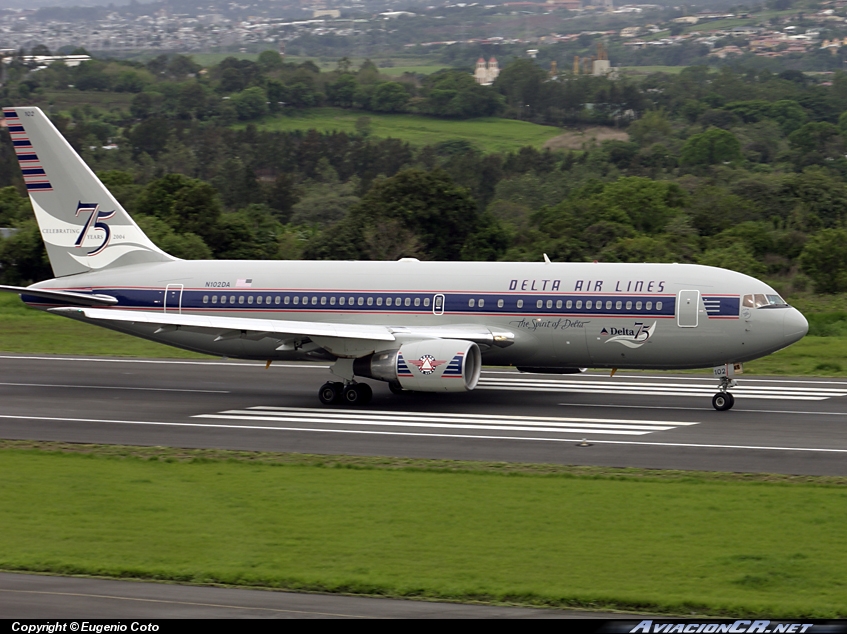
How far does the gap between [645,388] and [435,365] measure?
8772 millimetres

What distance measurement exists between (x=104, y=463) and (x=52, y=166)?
600 inches

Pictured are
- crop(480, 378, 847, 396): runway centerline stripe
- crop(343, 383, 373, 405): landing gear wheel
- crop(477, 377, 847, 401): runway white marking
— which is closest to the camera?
crop(343, 383, 373, 405): landing gear wheel

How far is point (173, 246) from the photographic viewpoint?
2726 inches

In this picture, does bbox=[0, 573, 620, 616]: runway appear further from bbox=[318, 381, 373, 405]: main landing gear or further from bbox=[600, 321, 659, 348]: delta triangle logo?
bbox=[600, 321, 659, 348]: delta triangle logo

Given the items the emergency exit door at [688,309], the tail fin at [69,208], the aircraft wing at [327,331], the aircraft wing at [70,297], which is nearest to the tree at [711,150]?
the tail fin at [69,208]

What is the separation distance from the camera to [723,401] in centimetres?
3272

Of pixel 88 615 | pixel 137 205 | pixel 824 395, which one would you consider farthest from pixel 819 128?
pixel 88 615

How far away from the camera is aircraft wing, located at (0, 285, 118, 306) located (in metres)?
36.0

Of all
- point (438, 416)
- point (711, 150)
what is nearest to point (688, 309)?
point (438, 416)

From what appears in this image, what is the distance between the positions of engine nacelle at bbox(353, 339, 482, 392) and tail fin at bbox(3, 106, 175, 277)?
10.1 metres

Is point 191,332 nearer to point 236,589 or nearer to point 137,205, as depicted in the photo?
point 236,589

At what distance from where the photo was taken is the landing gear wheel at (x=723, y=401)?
3272 centimetres

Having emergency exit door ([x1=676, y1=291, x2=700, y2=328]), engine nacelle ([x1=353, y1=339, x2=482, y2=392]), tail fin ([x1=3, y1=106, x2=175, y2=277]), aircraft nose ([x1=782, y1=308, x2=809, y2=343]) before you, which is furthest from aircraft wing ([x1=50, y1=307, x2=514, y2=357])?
aircraft nose ([x1=782, y1=308, x2=809, y2=343])

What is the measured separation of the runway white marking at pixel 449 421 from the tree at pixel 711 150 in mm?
132205
